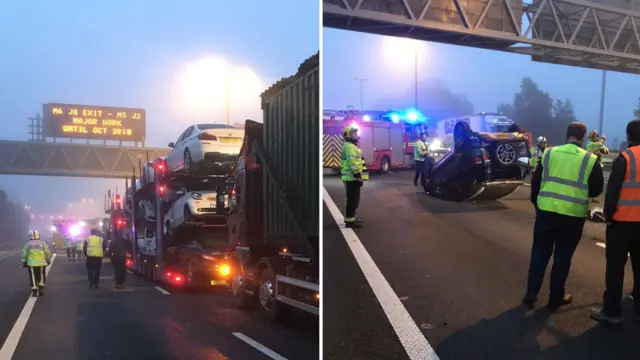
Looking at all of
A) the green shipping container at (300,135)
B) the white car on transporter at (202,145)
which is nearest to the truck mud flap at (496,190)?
the green shipping container at (300,135)

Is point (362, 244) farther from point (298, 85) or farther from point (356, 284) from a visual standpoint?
point (298, 85)

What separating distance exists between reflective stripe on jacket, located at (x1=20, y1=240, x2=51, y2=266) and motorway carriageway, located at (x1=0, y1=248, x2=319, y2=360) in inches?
0.9

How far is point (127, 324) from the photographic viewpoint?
1.66 meters

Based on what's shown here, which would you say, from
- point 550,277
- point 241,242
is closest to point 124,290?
point 241,242

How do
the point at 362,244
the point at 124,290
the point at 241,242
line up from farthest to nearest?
the point at 241,242 < the point at 362,244 < the point at 124,290

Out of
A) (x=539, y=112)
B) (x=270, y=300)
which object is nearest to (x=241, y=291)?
(x=270, y=300)

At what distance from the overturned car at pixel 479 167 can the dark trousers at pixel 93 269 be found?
1194mm

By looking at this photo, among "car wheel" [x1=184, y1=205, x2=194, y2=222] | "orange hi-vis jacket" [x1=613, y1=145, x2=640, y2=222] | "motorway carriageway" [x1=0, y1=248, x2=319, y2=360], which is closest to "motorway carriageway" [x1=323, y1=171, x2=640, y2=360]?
"orange hi-vis jacket" [x1=613, y1=145, x2=640, y2=222]

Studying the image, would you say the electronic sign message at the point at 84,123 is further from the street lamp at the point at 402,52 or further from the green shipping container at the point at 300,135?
the street lamp at the point at 402,52

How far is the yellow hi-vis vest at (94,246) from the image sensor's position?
1.68 meters

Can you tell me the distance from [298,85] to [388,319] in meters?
0.91

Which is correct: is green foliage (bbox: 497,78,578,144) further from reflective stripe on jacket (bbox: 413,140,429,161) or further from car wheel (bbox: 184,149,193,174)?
car wheel (bbox: 184,149,193,174)

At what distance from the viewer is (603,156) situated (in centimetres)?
Answer: 180

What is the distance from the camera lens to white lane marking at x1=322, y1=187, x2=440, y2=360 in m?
1.71
